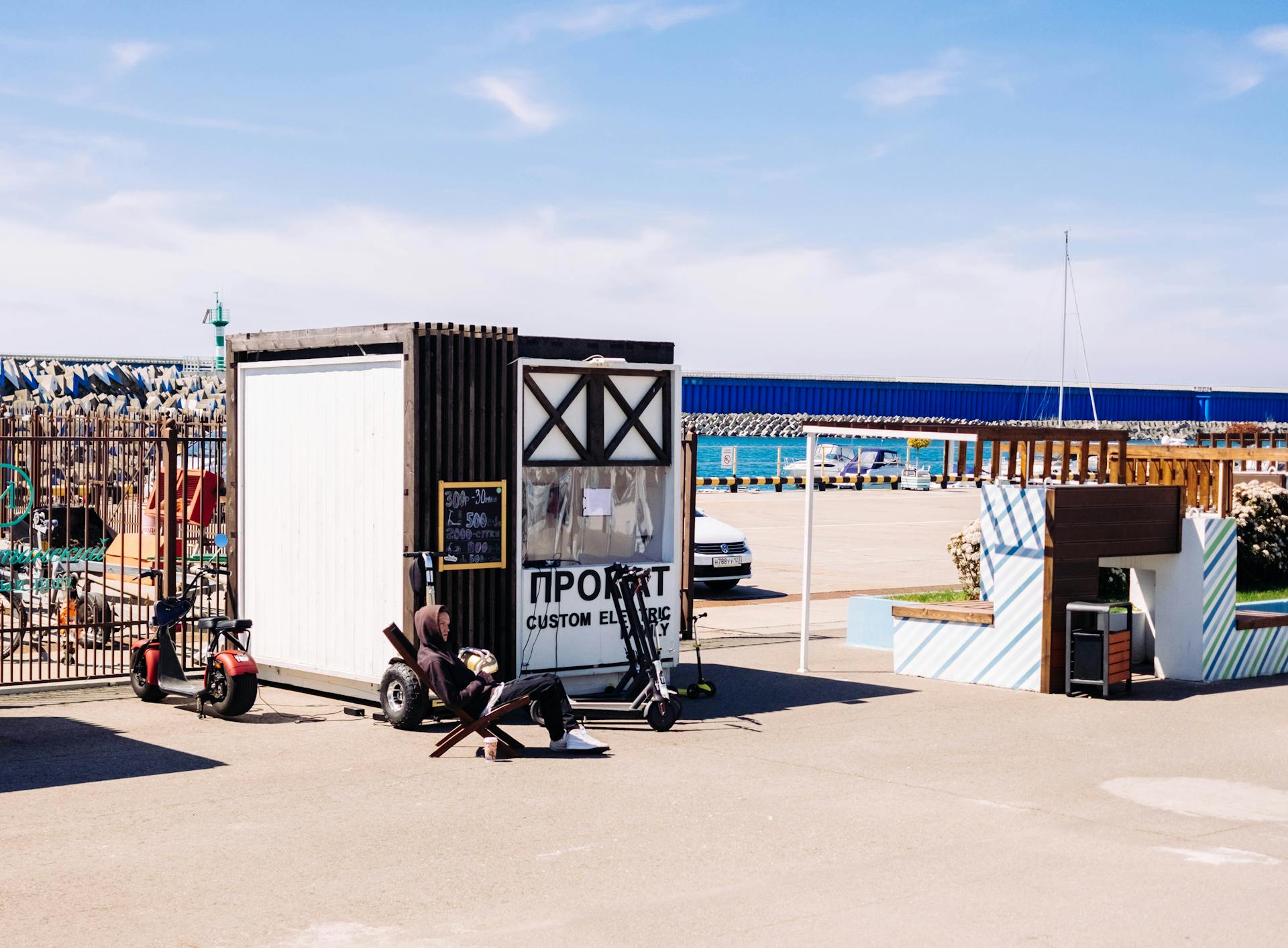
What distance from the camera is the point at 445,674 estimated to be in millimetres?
10570

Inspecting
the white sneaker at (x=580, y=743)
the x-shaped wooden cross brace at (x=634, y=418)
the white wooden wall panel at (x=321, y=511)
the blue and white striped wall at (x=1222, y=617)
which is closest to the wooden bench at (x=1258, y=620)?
the blue and white striped wall at (x=1222, y=617)

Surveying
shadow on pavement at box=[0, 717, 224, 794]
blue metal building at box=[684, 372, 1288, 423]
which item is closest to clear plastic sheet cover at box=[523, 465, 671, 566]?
shadow on pavement at box=[0, 717, 224, 794]

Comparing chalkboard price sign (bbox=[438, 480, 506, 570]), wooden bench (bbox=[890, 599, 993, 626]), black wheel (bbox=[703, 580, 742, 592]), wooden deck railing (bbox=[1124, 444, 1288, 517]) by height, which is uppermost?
wooden deck railing (bbox=[1124, 444, 1288, 517])

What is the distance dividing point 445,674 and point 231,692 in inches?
86.1

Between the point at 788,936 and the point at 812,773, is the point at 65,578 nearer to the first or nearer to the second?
the point at 812,773

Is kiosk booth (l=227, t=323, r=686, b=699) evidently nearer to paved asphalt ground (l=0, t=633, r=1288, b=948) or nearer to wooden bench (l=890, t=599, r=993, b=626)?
paved asphalt ground (l=0, t=633, r=1288, b=948)

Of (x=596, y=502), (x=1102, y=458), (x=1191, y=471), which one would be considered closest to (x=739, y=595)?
(x=1191, y=471)

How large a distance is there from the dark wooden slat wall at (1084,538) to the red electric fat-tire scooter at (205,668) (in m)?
7.26

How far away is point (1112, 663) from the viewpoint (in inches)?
526

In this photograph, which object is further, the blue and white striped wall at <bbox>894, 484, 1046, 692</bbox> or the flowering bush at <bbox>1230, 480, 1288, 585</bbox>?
the flowering bush at <bbox>1230, 480, 1288, 585</bbox>

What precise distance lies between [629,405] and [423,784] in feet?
16.2

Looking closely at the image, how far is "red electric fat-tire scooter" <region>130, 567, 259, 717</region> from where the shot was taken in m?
11.7

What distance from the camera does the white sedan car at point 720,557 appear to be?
21344 mm

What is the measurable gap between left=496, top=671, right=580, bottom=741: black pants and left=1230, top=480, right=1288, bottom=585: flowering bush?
511 inches
